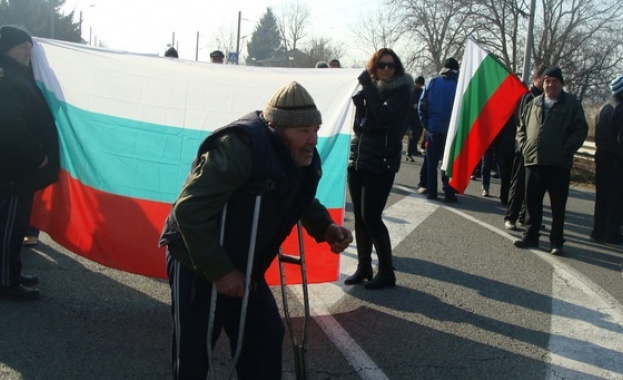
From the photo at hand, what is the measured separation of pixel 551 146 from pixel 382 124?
2658 mm

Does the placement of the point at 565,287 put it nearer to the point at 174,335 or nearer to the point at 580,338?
the point at 580,338

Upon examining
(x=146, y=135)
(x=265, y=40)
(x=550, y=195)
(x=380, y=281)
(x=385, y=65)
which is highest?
(x=265, y=40)

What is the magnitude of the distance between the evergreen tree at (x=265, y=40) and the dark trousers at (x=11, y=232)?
3146 inches

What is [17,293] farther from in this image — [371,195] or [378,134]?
[378,134]

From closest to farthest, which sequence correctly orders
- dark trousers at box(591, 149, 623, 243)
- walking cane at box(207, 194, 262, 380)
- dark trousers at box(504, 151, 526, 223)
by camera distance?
1. walking cane at box(207, 194, 262, 380)
2. dark trousers at box(591, 149, 623, 243)
3. dark trousers at box(504, 151, 526, 223)

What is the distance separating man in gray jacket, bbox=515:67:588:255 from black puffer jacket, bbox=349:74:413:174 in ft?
7.87

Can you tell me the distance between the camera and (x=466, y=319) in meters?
4.84

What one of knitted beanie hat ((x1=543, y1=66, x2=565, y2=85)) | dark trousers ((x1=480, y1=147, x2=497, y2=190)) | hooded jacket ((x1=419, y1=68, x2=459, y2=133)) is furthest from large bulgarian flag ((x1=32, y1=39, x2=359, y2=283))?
dark trousers ((x1=480, y1=147, x2=497, y2=190))

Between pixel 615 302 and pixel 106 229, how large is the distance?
4.43m

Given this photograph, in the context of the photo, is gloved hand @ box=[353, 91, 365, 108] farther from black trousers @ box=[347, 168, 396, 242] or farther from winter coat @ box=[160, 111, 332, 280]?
winter coat @ box=[160, 111, 332, 280]

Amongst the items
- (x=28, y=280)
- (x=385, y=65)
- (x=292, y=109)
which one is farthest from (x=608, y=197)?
(x=28, y=280)

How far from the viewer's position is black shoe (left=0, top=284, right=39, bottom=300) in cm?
464

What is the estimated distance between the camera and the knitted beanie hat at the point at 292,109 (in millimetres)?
2744

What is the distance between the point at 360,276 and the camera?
17.8ft
